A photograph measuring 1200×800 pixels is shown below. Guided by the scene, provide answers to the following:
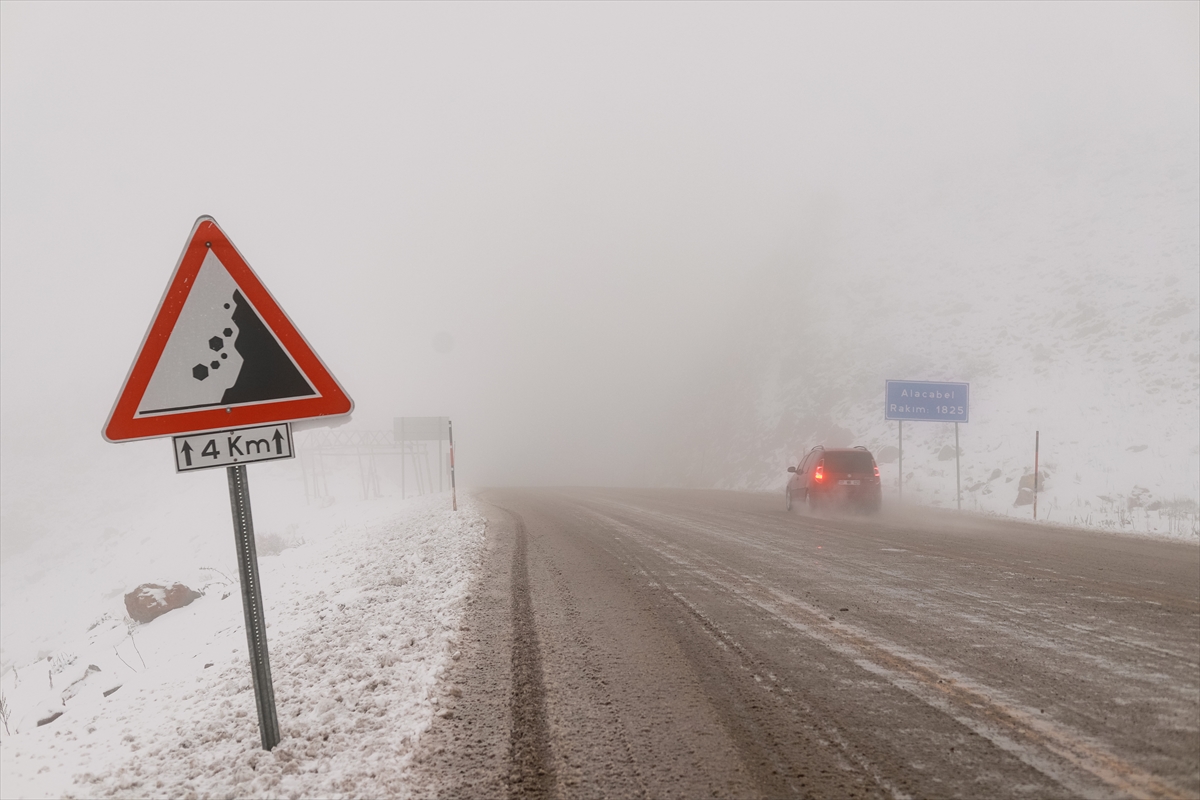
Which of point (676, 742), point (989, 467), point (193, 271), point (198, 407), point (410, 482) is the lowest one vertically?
point (410, 482)

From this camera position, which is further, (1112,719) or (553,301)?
(553,301)

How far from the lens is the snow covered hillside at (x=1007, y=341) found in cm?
2031

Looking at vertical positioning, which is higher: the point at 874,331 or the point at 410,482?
the point at 874,331

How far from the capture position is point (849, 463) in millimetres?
15461

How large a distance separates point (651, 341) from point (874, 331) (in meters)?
53.9

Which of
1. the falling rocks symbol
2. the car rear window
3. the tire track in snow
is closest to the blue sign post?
the car rear window

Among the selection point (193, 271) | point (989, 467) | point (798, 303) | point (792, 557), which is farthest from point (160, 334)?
point (798, 303)

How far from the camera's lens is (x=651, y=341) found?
90.4 meters

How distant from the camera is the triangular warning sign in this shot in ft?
9.74

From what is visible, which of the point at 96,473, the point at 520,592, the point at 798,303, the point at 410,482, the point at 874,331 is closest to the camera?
the point at 520,592

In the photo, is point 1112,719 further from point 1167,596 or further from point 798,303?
point 798,303

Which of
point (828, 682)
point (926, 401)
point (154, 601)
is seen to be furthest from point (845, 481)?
point (154, 601)

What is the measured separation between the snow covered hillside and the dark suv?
16.1 feet

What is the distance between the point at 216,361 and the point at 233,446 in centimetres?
43
